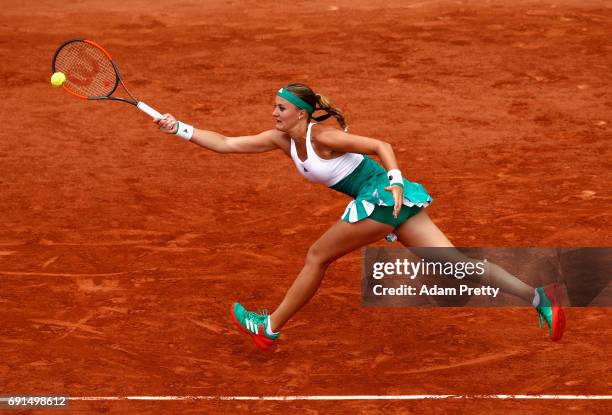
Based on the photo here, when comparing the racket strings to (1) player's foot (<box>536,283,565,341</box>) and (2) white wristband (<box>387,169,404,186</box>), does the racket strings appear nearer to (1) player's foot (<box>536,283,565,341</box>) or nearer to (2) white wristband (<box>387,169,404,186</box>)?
(2) white wristband (<box>387,169,404,186</box>)

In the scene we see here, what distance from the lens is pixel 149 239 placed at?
9.91 metres

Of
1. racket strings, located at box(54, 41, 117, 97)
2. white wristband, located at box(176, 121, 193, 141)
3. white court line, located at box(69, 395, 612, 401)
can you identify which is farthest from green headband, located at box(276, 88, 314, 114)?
white court line, located at box(69, 395, 612, 401)

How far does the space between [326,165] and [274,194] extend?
3.18 m

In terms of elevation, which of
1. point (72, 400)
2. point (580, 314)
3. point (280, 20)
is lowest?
point (72, 400)

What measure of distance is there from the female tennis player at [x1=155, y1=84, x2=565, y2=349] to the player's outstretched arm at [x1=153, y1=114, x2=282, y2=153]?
0.11ft

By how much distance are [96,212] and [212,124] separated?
242 cm

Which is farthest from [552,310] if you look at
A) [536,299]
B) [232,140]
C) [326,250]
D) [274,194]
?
[274,194]

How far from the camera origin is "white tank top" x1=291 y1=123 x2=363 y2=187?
25.3 feet

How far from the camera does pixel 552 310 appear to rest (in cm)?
766

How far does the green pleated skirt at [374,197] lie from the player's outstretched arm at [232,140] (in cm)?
58

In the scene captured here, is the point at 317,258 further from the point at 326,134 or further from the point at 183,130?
the point at 183,130

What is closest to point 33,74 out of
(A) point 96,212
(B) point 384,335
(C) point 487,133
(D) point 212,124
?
(D) point 212,124

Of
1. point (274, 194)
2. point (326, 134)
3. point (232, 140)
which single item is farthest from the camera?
point (274, 194)

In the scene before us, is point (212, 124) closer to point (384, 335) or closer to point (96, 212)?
point (96, 212)
